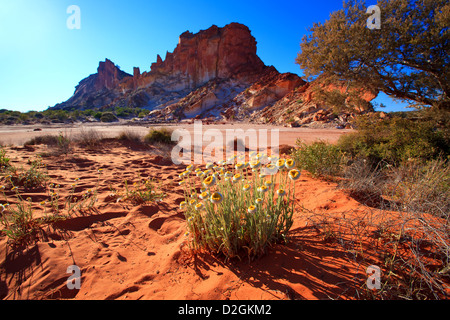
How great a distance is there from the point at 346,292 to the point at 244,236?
0.82 metres

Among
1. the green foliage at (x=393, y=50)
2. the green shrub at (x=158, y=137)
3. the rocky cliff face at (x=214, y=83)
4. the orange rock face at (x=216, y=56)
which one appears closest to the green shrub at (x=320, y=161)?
the green foliage at (x=393, y=50)

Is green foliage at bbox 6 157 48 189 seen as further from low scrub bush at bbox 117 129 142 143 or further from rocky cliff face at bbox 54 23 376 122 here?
rocky cliff face at bbox 54 23 376 122

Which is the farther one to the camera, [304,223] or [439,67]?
[439,67]

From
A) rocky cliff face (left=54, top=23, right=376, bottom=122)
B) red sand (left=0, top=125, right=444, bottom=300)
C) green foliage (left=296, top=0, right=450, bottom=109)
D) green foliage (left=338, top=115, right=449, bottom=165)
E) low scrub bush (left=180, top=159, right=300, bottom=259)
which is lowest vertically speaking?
red sand (left=0, top=125, right=444, bottom=300)

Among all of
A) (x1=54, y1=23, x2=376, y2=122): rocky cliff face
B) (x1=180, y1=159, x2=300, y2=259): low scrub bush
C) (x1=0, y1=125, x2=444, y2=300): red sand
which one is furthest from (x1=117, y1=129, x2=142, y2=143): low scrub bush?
(x1=54, y1=23, x2=376, y2=122): rocky cliff face

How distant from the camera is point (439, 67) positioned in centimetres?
566

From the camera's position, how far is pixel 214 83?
4153 centimetres

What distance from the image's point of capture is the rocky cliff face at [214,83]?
28.3 meters

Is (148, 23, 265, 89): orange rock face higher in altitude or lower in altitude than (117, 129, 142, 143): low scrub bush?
higher

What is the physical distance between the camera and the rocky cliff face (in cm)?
2834

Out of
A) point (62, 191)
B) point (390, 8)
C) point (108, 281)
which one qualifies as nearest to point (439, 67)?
point (390, 8)
